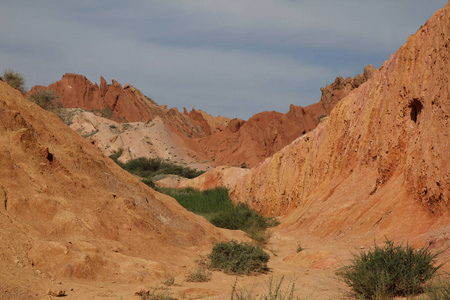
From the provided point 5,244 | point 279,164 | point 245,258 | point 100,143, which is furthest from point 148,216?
point 100,143

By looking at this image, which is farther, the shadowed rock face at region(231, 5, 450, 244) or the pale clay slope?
the pale clay slope

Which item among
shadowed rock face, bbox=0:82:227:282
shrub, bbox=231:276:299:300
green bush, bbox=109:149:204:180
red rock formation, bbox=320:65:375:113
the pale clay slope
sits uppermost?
red rock formation, bbox=320:65:375:113

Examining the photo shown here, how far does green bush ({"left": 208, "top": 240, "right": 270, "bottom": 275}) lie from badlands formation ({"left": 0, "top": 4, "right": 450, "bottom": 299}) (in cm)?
32

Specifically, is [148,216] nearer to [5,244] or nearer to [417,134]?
[5,244]

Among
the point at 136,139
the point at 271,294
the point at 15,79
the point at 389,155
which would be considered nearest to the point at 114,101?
the point at 136,139

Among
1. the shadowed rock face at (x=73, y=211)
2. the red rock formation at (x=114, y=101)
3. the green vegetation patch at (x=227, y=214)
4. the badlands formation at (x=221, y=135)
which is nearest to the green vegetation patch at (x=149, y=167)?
the badlands formation at (x=221, y=135)

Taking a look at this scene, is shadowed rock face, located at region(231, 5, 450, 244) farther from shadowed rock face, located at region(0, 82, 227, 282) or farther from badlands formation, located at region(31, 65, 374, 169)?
badlands formation, located at region(31, 65, 374, 169)

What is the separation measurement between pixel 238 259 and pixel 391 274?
3.51m

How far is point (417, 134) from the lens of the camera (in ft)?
34.9

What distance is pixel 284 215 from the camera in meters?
18.5

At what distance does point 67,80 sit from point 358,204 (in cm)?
8585

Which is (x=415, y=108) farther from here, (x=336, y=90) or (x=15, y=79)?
(x=336, y=90)

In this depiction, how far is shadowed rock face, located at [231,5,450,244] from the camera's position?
9352mm

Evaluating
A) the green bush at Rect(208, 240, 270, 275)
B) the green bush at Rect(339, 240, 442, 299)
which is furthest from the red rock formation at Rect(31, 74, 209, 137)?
the green bush at Rect(339, 240, 442, 299)
